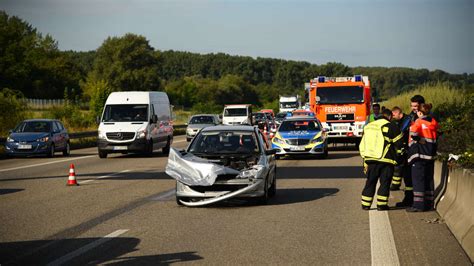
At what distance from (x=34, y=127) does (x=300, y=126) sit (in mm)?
10279

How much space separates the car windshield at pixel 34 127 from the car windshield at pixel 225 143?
1659 cm

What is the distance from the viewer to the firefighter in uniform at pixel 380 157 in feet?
42.2

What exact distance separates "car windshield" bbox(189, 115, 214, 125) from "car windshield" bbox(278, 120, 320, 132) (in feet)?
61.9

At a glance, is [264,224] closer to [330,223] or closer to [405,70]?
[330,223]

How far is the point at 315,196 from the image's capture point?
1527cm

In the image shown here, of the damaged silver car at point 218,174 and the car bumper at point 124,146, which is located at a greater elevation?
the damaged silver car at point 218,174

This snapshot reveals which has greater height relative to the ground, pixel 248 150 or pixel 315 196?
pixel 248 150

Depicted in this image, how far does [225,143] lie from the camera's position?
14.7m

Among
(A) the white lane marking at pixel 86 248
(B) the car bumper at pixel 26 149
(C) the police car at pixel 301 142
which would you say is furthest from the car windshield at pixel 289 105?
(A) the white lane marking at pixel 86 248

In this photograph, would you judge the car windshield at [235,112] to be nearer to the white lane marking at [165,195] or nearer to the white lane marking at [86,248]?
the white lane marking at [165,195]

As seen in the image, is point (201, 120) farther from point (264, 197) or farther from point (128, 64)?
point (128, 64)

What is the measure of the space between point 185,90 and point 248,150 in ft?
378

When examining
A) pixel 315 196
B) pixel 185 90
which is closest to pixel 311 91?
pixel 315 196

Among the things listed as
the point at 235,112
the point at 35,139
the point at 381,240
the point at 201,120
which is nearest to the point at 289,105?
the point at 235,112
